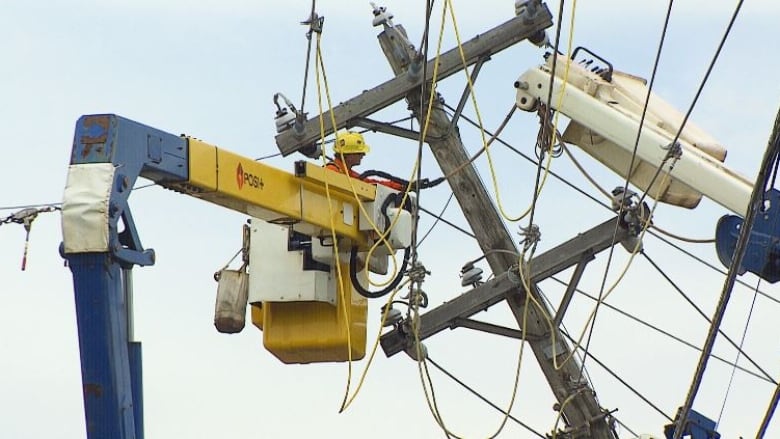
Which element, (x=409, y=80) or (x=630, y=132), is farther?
(x=409, y=80)

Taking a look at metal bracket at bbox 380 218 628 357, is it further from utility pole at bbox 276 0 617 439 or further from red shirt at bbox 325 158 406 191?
red shirt at bbox 325 158 406 191

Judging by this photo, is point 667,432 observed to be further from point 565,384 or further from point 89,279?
point 89,279

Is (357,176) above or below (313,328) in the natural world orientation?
above

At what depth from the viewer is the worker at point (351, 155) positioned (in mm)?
18484

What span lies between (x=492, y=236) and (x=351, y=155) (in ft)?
4.57

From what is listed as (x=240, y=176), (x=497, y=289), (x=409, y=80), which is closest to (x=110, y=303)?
(x=240, y=176)

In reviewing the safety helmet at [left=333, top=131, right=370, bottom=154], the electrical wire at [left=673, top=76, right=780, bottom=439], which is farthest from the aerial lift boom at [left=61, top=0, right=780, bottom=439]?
the electrical wire at [left=673, top=76, right=780, bottom=439]

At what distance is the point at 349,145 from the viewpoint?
18812 mm

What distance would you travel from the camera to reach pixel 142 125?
49.8 ft

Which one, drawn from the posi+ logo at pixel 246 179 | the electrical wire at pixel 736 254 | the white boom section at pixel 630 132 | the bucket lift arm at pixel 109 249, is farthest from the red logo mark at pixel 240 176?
the electrical wire at pixel 736 254

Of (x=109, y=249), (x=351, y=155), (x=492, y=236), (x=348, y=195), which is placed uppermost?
(x=351, y=155)

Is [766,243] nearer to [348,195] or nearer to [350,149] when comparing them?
[348,195]

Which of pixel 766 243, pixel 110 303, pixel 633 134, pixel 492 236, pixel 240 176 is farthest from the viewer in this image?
pixel 492 236

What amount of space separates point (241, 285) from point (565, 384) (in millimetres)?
2782
